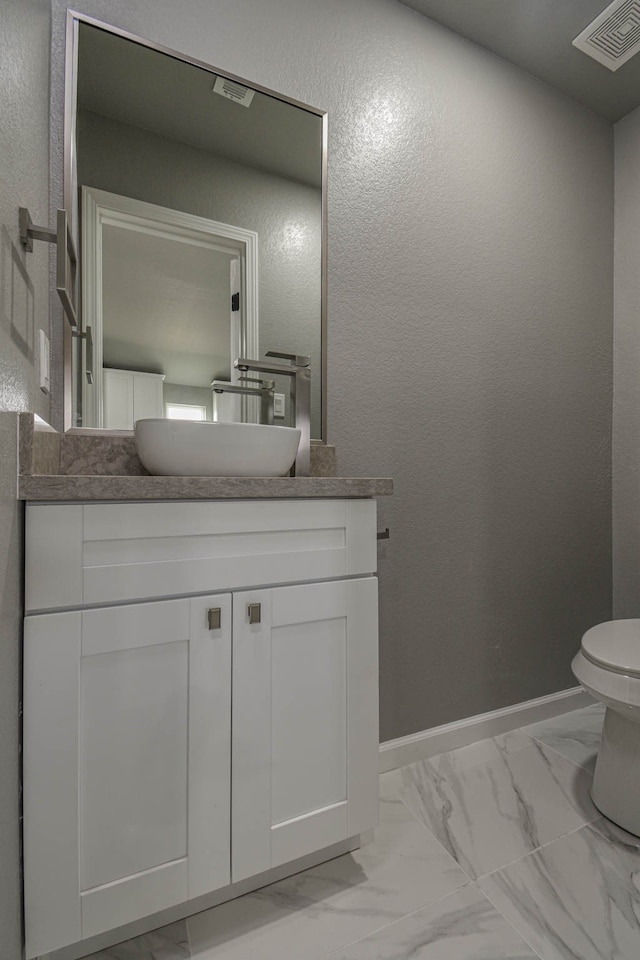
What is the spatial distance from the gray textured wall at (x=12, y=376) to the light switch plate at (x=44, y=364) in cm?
11

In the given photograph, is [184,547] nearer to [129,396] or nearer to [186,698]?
[186,698]

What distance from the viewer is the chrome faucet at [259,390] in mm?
1427

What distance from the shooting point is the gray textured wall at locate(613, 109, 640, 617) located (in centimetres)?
203

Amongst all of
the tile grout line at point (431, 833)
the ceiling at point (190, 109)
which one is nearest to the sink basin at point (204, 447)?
the ceiling at point (190, 109)

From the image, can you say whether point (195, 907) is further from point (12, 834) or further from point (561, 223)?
point (561, 223)

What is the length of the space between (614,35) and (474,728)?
2444 mm

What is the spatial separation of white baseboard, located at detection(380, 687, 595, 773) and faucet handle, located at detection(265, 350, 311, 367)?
1.24m

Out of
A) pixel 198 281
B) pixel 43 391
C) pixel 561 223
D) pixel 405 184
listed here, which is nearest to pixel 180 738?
pixel 43 391

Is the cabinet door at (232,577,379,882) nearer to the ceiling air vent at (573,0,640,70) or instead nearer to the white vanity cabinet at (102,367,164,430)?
the white vanity cabinet at (102,367,164,430)

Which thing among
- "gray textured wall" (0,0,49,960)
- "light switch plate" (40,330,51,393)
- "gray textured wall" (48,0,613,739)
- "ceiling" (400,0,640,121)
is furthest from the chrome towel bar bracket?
"ceiling" (400,0,640,121)

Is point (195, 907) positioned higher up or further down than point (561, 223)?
further down

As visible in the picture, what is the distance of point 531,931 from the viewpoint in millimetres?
1035

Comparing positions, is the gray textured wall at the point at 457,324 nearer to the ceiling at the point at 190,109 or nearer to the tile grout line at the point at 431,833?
the ceiling at the point at 190,109

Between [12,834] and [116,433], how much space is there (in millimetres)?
841
